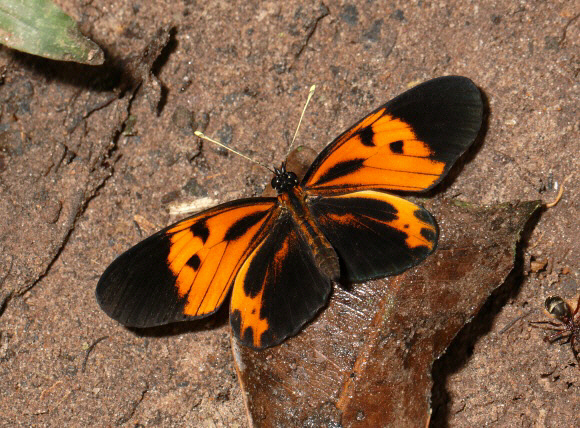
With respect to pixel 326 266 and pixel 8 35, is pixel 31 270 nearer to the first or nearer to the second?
pixel 8 35

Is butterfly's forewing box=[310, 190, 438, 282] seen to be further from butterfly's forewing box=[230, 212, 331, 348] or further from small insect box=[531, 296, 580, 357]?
small insect box=[531, 296, 580, 357]

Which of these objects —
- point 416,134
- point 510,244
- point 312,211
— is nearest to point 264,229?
point 312,211

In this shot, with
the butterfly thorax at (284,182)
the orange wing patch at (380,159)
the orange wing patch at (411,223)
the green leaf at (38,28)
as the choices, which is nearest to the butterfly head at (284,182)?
the butterfly thorax at (284,182)

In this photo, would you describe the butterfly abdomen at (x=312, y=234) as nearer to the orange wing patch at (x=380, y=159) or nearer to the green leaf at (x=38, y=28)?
the orange wing patch at (x=380, y=159)

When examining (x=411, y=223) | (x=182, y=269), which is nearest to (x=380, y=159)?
(x=411, y=223)

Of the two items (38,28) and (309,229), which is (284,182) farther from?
(38,28)

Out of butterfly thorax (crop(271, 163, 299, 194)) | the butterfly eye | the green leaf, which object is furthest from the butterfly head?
the butterfly eye
